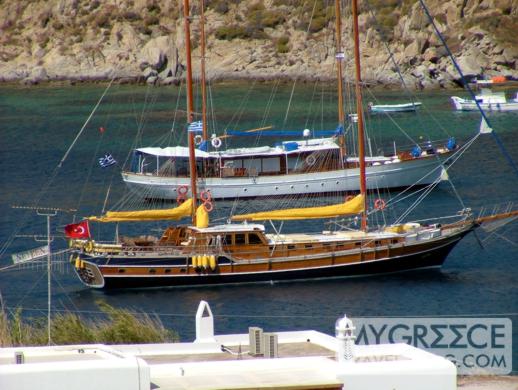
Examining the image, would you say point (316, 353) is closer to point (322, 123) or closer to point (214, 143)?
point (214, 143)

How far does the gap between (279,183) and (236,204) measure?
283cm

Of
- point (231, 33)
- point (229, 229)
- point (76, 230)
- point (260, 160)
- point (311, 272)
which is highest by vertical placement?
point (231, 33)

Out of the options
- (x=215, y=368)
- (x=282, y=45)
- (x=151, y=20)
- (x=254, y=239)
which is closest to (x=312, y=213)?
(x=254, y=239)

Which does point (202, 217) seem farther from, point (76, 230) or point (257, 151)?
point (257, 151)

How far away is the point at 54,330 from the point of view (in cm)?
2939

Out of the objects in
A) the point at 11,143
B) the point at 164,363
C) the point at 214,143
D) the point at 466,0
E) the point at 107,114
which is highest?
the point at 466,0

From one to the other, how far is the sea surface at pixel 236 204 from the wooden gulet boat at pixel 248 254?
1.51 feet

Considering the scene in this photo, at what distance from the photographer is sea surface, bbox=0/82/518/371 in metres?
41.6

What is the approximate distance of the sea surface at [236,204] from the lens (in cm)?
4162

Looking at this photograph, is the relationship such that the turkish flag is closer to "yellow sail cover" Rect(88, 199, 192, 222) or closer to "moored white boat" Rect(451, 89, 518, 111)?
"yellow sail cover" Rect(88, 199, 192, 222)

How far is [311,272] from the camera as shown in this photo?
4547cm

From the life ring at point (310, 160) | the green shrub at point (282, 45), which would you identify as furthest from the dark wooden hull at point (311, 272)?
the green shrub at point (282, 45)

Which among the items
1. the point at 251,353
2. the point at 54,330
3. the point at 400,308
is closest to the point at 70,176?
the point at 400,308

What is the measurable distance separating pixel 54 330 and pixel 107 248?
1545 centimetres
